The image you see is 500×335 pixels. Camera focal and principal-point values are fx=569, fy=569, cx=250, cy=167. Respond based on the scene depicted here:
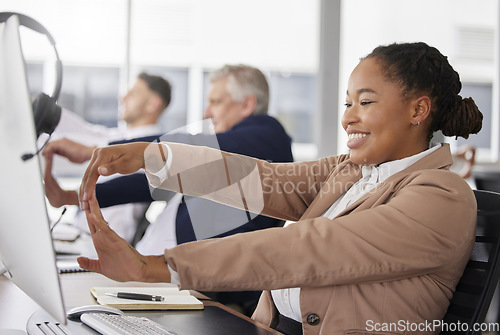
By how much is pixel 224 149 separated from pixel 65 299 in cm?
67

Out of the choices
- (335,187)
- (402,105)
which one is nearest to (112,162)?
(335,187)

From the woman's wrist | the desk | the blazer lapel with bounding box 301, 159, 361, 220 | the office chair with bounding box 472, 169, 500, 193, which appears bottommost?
the desk

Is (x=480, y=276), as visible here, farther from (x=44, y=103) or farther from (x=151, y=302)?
(x=44, y=103)

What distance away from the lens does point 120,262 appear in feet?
3.12

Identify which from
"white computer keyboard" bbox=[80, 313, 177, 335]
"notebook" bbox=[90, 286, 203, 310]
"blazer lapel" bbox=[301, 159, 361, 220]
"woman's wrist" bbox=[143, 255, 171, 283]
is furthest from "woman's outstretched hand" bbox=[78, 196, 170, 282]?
"blazer lapel" bbox=[301, 159, 361, 220]

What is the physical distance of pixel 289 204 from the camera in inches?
62.1

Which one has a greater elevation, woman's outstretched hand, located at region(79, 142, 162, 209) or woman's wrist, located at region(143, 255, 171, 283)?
woman's outstretched hand, located at region(79, 142, 162, 209)

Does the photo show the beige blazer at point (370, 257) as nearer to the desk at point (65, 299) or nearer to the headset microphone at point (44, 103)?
the desk at point (65, 299)

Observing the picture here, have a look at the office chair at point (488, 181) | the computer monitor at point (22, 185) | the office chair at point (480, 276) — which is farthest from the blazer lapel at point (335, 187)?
the office chair at point (488, 181)

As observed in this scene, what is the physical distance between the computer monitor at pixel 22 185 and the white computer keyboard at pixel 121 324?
0.26 meters

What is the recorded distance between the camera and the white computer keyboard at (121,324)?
3.39 feet

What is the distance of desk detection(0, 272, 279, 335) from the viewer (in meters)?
1.20

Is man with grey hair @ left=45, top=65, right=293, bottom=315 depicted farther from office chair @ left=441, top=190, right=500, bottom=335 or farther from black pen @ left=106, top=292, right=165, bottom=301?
office chair @ left=441, top=190, right=500, bottom=335

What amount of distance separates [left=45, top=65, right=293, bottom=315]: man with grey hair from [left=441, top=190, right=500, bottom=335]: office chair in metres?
0.79
